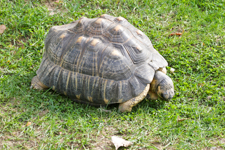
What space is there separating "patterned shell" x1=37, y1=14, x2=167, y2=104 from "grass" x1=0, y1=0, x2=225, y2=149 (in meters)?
0.31

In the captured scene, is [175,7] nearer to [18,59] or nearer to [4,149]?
[18,59]

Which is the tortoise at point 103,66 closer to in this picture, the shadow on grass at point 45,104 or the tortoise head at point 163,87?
the tortoise head at point 163,87

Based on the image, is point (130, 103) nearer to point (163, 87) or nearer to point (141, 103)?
point (141, 103)

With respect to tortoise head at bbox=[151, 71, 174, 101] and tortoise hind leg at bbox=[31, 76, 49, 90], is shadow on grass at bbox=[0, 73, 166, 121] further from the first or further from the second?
tortoise head at bbox=[151, 71, 174, 101]

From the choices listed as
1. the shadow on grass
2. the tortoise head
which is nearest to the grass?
the shadow on grass

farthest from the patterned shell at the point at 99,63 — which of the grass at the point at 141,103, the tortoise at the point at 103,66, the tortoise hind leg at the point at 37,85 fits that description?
the grass at the point at 141,103

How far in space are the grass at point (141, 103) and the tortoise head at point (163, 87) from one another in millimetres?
236

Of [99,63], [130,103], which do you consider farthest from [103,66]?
[130,103]

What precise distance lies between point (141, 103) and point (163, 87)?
0.49 m

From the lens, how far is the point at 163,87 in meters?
3.91

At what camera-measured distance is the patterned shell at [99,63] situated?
3.68 m

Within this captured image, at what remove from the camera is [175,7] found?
6.18 m

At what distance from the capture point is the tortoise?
12.1 feet

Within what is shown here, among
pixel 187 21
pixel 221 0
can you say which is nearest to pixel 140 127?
pixel 187 21
